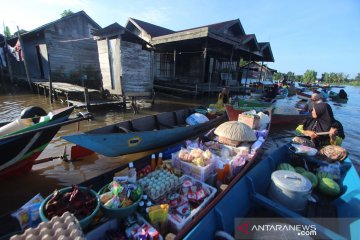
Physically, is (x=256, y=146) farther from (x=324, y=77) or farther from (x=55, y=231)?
(x=324, y=77)

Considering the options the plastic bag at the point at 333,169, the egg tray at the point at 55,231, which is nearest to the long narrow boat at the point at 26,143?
the egg tray at the point at 55,231

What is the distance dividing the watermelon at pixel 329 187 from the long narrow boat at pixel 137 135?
369cm

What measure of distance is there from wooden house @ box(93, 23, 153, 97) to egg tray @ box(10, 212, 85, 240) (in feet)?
30.6

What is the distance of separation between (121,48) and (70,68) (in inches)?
346

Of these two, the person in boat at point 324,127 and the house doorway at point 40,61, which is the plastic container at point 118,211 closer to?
the person in boat at point 324,127

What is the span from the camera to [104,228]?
224 centimetres

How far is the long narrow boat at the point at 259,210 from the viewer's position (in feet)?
7.79

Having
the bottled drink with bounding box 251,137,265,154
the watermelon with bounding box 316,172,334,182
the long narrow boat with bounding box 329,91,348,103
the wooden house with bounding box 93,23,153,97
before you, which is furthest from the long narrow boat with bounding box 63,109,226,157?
the long narrow boat with bounding box 329,91,348,103

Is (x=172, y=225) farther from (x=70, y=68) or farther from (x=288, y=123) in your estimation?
(x=70, y=68)

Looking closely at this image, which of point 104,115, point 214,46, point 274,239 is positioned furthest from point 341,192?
point 214,46

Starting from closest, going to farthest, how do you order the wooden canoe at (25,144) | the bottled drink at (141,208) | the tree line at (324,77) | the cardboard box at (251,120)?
the bottled drink at (141,208), the wooden canoe at (25,144), the cardboard box at (251,120), the tree line at (324,77)

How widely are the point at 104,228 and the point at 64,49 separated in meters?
17.2

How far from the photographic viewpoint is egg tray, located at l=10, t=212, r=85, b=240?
4.67 feet

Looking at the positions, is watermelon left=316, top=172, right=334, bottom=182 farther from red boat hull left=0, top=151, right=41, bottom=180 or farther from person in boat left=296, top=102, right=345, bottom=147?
red boat hull left=0, top=151, right=41, bottom=180
